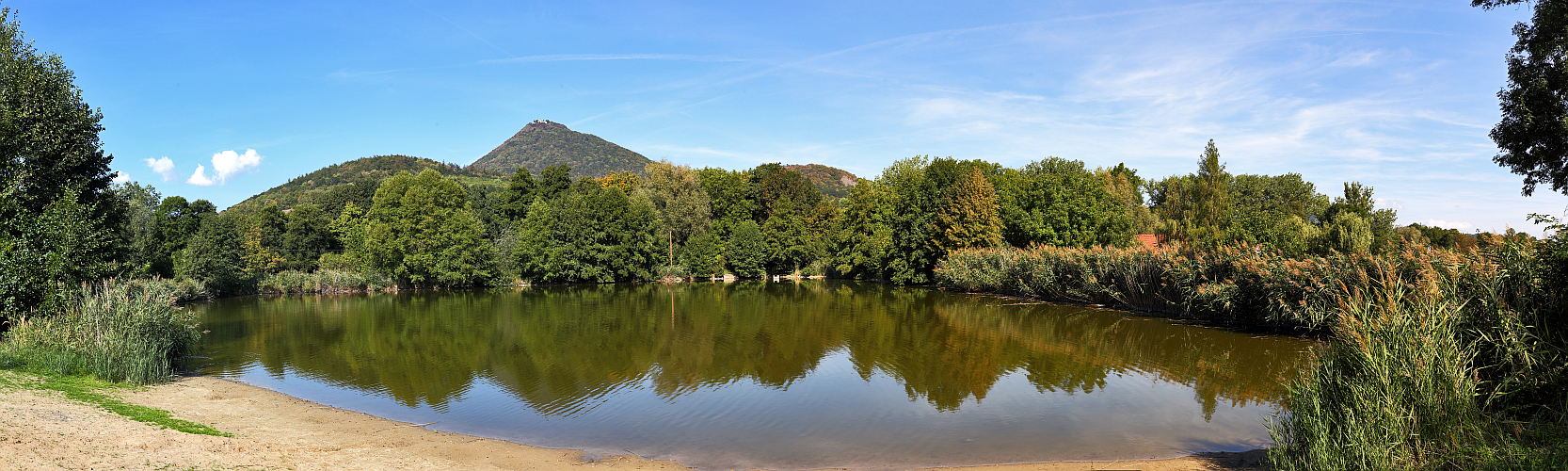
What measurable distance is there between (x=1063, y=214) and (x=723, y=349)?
30.7 metres

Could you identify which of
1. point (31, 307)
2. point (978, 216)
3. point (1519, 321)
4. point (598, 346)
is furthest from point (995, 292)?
point (31, 307)

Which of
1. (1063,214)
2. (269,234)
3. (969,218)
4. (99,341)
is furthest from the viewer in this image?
(269,234)

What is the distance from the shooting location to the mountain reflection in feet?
42.2

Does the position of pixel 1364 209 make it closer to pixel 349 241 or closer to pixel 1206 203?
pixel 1206 203

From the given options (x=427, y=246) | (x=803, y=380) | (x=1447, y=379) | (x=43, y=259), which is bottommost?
(x=803, y=380)

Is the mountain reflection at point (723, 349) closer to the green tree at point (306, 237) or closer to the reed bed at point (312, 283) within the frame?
the reed bed at point (312, 283)

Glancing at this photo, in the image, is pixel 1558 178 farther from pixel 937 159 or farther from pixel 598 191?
pixel 598 191

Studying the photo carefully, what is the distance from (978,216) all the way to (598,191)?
29.2 metres

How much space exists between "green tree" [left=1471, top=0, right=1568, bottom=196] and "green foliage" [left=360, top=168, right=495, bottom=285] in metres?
49.9

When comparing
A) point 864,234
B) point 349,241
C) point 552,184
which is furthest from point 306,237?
point 864,234

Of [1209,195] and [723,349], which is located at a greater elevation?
[1209,195]

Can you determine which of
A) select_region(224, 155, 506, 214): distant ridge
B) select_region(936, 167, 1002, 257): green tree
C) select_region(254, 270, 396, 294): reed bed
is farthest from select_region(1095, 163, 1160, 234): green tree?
select_region(224, 155, 506, 214): distant ridge

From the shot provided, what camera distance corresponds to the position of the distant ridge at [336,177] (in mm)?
83344

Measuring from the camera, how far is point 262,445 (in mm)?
7375
